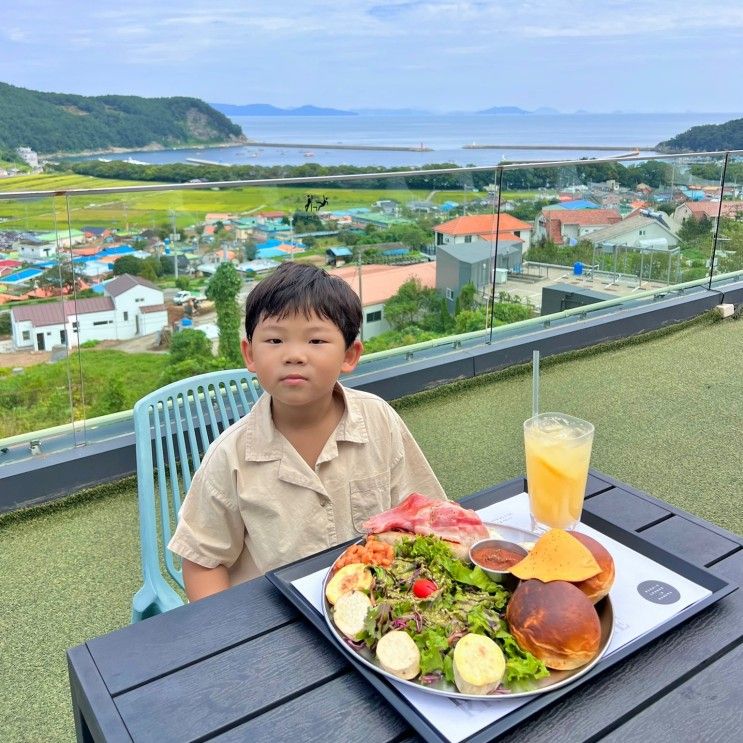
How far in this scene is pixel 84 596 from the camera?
2459 millimetres

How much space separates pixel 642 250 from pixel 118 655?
5141 millimetres

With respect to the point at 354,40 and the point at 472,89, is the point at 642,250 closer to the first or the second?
the point at 472,89

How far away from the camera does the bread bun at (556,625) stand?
0.92 metres

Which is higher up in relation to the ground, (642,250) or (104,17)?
(104,17)

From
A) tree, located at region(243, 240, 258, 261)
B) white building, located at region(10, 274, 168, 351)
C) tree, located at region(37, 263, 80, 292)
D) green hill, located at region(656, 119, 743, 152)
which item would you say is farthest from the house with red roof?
tree, located at region(37, 263, 80, 292)

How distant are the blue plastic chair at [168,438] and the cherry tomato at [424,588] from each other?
823 mm

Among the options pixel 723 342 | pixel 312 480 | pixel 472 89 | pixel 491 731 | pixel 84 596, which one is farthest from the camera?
pixel 472 89

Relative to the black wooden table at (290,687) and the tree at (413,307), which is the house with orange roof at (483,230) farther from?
the black wooden table at (290,687)

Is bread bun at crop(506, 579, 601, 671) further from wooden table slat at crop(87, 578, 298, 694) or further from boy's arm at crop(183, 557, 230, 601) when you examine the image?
boy's arm at crop(183, 557, 230, 601)

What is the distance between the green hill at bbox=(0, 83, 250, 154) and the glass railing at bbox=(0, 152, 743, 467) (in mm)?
15597

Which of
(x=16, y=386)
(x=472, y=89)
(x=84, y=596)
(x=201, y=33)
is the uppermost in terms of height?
(x=201, y=33)

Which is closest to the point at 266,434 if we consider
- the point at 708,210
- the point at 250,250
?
the point at 250,250

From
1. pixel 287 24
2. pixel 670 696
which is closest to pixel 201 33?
pixel 287 24

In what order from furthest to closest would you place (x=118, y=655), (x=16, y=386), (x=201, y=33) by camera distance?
(x=201, y=33), (x=16, y=386), (x=118, y=655)
